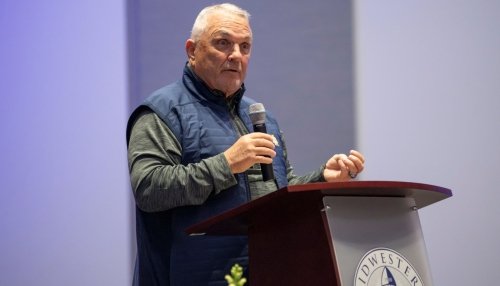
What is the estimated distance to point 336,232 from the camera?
4.75 ft

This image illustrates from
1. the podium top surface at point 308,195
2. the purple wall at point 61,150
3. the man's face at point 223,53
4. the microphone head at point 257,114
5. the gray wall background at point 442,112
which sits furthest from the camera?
the gray wall background at point 442,112

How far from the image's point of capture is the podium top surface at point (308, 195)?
1.40 meters

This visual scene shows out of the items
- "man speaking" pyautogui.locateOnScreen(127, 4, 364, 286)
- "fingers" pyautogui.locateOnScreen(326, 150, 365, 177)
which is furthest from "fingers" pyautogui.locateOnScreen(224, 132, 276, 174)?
"fingers" pyautogui.locateOnScreen(326, 150, 365, 177)

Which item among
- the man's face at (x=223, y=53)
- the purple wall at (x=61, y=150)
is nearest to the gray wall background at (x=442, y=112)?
the purple wall at (x=61, y=150)

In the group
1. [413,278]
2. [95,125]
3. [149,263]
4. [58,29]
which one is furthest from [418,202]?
[58,29]

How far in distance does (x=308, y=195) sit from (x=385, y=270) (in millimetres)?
224

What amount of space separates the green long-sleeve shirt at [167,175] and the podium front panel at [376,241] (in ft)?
1.42

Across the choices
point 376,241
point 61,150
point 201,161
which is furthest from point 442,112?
point 376,241

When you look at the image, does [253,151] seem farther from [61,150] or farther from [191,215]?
[61,150]

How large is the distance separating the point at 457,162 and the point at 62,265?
1814 mm

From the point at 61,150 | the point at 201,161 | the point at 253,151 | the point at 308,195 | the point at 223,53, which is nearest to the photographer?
the point at 308,195

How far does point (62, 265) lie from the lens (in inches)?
114

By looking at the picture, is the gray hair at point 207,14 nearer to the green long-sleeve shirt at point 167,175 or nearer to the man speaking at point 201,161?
A: the man speaking at point 201,161

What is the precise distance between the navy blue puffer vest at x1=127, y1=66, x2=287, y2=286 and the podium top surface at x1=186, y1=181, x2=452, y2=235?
264 mm
